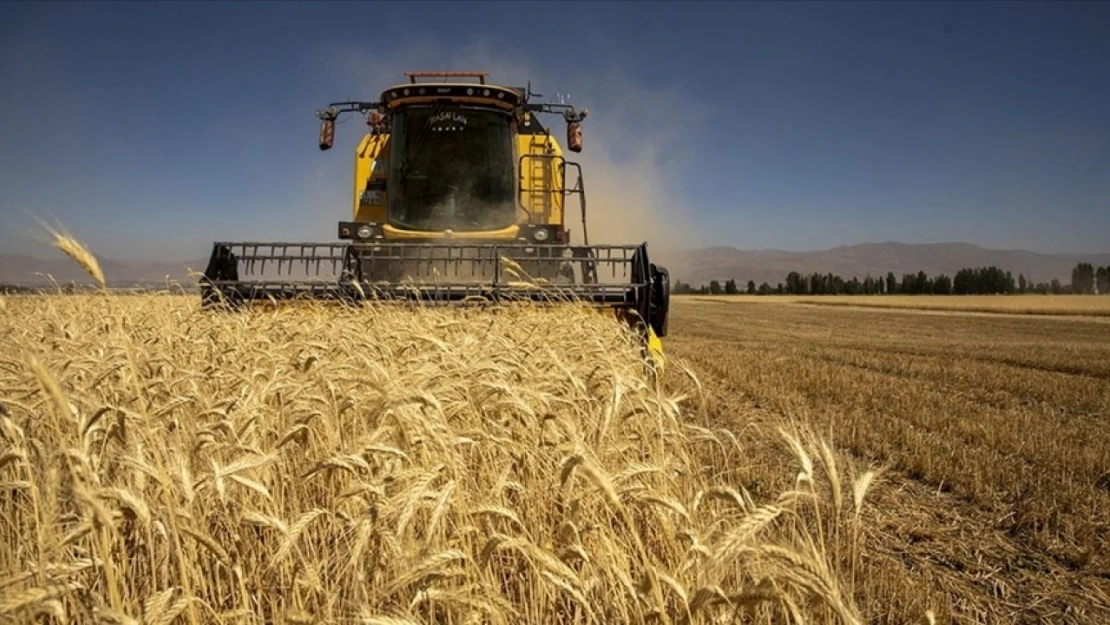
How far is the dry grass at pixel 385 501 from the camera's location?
1.48m

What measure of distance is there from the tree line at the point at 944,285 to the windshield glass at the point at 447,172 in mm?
63182

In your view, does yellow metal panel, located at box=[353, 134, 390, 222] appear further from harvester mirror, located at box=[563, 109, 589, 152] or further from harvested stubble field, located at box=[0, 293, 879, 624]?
harvested stubble field, located at box=[0, 293, 879, 624]

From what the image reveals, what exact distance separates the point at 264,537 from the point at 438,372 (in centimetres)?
91

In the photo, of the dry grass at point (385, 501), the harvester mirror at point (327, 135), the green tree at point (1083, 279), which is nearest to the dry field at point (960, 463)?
the dry grass at point (385, 501)

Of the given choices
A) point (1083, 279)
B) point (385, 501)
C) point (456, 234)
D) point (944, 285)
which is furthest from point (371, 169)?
point (1083, 279)

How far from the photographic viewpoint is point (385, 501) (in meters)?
1.91

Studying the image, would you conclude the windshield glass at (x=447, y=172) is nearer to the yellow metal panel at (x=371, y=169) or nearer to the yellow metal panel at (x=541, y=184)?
the yellow metal panel at (x=541, y=184)

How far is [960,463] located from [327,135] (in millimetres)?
7171

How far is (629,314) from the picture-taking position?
6.77 m

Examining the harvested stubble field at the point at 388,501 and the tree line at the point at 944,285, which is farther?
the tree line at the point at 944,285

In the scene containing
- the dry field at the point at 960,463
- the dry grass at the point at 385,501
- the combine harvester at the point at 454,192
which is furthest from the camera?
the combine harvester at the point at 454,192

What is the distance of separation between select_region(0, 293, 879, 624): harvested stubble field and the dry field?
292mm

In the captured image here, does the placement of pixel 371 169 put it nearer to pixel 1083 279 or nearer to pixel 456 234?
pixel 456 234

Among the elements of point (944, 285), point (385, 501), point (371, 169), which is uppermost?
point (371, 169)
